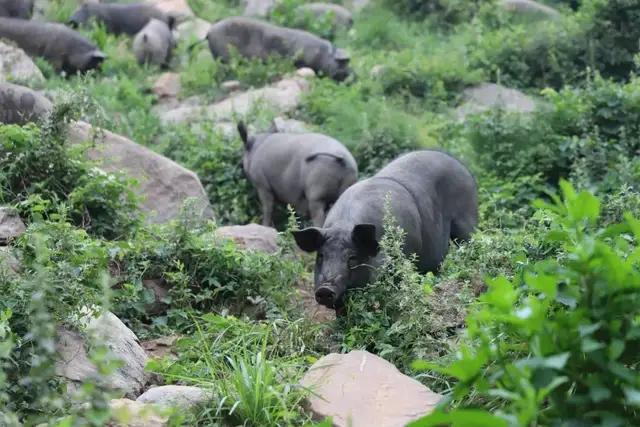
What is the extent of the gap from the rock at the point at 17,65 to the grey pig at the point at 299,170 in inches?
155

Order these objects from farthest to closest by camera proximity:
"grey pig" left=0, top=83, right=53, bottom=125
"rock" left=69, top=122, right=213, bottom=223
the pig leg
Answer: the pig leg → "grey pig" left=0, top=83, right=53, bottom=125 → "rock" left=69, top=122, right=213, bottom=223

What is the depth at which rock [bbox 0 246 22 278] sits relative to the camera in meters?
5.87

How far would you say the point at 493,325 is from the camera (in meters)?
4.47

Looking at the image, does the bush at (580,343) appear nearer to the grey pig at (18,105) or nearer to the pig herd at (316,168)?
the pig herd at (316,168)

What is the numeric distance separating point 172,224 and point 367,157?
4.94m

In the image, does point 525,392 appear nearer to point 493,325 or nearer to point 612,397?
point 612,397

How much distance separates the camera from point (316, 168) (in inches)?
430

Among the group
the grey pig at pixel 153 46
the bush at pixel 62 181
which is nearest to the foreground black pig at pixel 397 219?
the bush at pixel 62 181

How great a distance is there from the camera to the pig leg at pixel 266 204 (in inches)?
460

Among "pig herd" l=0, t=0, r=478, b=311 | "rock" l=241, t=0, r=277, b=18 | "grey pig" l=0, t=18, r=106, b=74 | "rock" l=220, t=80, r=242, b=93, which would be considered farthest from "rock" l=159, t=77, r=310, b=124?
"rock" l=241, t=0, r=277, b=18

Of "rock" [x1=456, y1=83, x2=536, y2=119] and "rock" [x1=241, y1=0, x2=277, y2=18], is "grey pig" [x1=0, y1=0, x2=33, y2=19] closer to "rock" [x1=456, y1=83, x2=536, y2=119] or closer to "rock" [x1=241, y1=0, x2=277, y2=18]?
"rock" [x1=241, y1=0, x2=277, y2=18]

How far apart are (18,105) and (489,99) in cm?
729

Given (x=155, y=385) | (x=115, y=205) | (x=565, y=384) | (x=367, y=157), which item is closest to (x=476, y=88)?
(x=367, y=157)

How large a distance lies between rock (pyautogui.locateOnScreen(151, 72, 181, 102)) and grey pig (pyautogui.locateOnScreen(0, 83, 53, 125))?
5.44 metres
